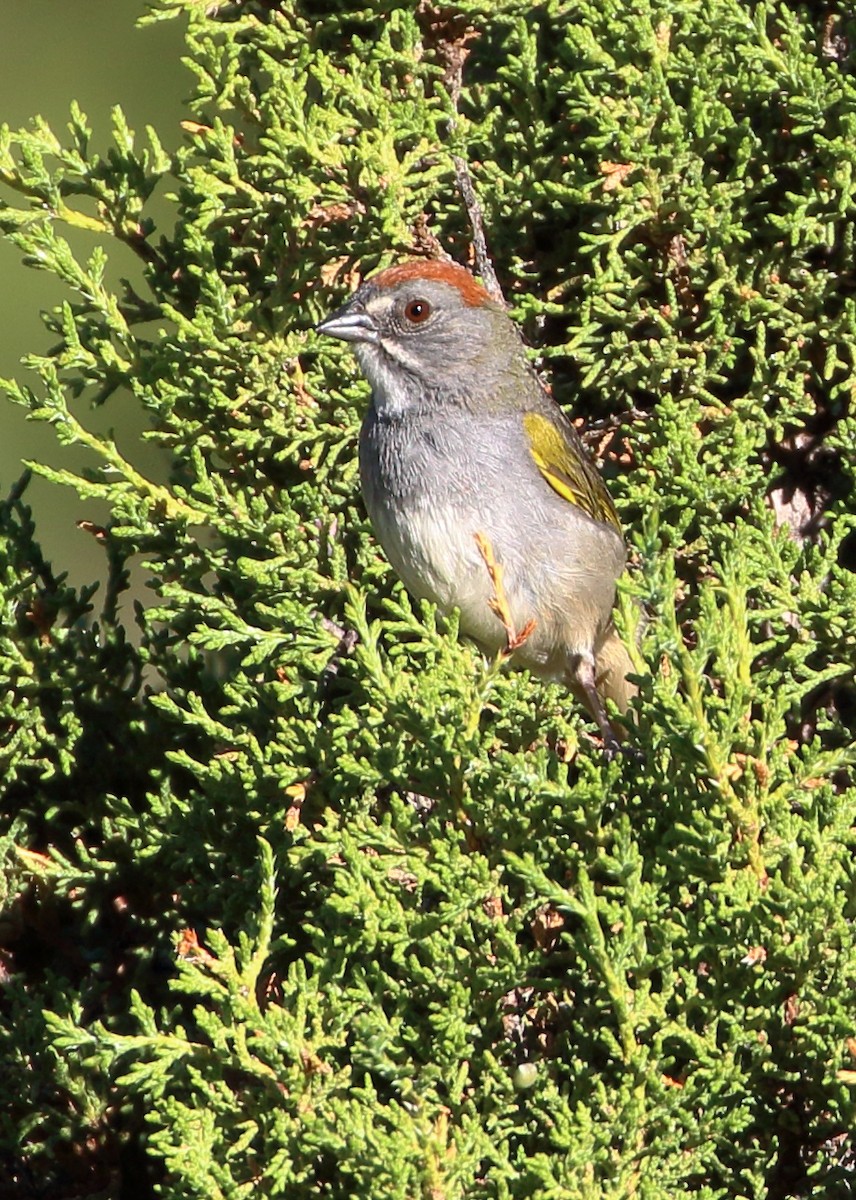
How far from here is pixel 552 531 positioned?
3.91m

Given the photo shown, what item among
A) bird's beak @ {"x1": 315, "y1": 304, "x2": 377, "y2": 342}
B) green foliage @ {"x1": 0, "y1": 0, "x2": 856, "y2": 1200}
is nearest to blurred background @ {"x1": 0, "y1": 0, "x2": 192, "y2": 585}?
green foliage @ {"x1": 0, "y1": 0, "x2": 856, "y2": 1200}

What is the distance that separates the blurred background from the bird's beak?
4328mm

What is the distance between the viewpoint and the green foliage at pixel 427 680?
286 cm

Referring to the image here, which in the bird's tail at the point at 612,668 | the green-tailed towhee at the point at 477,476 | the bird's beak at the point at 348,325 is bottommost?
the bird's tail at the point at 612,668

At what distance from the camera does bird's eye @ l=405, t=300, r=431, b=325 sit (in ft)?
12.9

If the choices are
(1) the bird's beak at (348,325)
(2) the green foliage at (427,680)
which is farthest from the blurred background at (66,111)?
(1) the bird's beak at (348,325)

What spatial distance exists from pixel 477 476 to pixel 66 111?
5.62m

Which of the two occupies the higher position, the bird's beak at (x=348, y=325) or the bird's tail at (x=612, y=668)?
the bird's beak at (x=348, y=325)

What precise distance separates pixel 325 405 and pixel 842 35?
1.64 metres

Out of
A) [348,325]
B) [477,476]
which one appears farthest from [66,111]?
[477,476]

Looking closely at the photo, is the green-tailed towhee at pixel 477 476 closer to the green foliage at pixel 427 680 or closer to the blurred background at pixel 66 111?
the green foliage at pixel 427 680

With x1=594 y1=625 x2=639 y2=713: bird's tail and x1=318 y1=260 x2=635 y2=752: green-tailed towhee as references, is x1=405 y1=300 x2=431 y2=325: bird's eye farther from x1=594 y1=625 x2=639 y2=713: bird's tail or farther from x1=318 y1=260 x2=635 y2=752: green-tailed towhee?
x1=594 y1=625 x2=639 y2=713: bird's tail

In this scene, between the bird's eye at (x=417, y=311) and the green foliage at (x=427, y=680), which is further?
the bird's eye at (x=417, y=311)

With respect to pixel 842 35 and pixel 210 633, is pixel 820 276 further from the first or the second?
pixel 210 633
